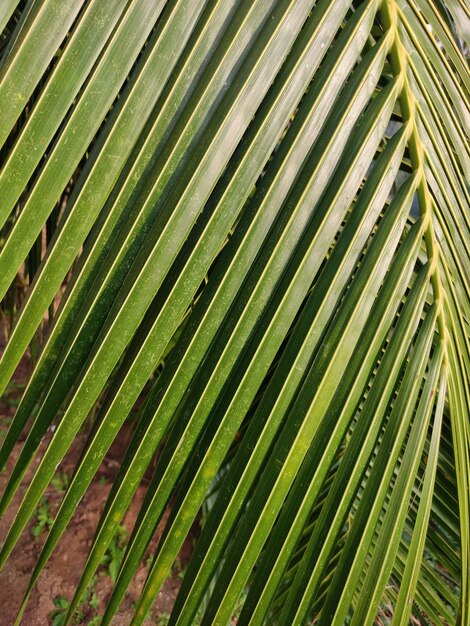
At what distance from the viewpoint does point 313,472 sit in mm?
586

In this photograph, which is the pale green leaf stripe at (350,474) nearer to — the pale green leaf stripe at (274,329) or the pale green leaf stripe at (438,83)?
the pale green leaf stripe at (274,329)

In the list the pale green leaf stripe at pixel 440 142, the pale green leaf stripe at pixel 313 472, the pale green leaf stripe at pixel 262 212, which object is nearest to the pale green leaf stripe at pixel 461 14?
the pale green leaf stripe at pixel 440 142

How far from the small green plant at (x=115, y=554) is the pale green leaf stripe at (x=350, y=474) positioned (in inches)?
69.0

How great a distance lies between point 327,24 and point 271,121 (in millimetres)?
141

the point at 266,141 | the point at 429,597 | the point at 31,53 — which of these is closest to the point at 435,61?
the point at 266,141

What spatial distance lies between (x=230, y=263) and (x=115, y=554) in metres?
2.04

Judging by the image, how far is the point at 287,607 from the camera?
593 mm

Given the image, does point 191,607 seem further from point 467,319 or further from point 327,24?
point 327,24

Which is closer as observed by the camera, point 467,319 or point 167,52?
point 167,52

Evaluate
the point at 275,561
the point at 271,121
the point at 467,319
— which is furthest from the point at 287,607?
the point at 271,121

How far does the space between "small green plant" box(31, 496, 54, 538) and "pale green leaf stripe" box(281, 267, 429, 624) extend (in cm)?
184

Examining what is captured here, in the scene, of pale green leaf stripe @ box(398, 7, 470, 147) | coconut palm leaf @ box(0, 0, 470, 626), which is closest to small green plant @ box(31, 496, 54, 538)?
coconut palm leaf @ box(0, 0, 470, 626)

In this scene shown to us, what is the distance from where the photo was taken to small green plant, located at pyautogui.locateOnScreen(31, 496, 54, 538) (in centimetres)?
206

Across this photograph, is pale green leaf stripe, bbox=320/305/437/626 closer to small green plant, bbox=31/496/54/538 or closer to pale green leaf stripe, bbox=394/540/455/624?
pale green leaf stripe, bbox=394/540/455/624
